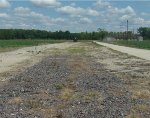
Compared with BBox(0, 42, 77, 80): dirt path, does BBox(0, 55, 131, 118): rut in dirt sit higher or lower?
higher

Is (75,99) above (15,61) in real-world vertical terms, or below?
above

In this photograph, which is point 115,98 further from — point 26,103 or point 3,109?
point 3,109

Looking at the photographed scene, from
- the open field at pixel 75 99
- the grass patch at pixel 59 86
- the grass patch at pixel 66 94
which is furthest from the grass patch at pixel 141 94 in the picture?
the grass patch at pixel 59 86

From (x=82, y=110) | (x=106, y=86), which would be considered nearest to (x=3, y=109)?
(x=82, y=110)

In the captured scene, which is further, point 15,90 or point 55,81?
point 55,81

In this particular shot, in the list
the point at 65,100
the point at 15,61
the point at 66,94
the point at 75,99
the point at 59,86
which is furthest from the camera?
the point at 15,61

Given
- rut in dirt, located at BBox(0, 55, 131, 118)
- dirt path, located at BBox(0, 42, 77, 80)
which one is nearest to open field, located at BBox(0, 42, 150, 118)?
rut in dirt, located at BBox(0, 55, 131, 118)

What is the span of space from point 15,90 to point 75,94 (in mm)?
2402

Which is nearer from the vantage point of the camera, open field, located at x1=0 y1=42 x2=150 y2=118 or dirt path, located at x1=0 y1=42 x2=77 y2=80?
open field, located at x1=0 y1=42 x2=150 y2=118

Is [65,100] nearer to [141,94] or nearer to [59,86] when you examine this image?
[141,94]

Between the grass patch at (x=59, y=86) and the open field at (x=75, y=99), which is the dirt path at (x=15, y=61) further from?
the open field at (x=75, y=99)

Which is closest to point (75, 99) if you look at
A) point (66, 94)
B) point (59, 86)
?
point (66, 94)

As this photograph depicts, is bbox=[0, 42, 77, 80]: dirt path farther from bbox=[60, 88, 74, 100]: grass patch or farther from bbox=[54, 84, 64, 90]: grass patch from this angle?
bbox=[60, 88, 74, 100]: grass patch

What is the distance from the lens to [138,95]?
15.0 meters
